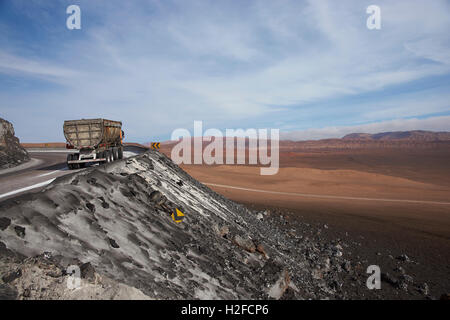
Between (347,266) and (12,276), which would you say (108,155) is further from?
(347,266)

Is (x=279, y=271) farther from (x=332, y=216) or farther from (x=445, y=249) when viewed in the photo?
(x=332, y=216)

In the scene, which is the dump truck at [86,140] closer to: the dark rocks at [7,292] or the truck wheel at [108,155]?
the truck wheel at [108,155]

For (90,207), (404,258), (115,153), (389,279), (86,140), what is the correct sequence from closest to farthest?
(90,207) → (389,279) → (404,258) → (86,140) → (115,153)

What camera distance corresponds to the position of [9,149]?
63.5 feet

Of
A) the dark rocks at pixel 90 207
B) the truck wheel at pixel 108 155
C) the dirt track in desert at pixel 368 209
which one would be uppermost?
the truck wheel at pixel 108 155

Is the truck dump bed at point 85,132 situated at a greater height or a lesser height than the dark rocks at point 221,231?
greater

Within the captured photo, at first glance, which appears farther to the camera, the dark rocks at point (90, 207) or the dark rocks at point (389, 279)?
the dark rocks at point (389, 279)

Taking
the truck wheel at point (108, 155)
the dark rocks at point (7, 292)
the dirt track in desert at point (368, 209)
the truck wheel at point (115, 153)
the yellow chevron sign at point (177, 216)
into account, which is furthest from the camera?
the truck wheel at point (115, 153)

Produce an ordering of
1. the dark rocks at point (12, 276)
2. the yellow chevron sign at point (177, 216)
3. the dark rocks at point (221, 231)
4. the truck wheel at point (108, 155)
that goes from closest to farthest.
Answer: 1. the dark rocks at point (12, 276)
2. the yellow chevron sign at point (177, 216)
3. the dark rocks at point (221, 231)
4. the truck wheel at point (108, 155)

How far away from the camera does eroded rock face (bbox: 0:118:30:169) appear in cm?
1785

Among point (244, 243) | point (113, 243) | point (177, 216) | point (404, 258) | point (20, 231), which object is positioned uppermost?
point (20, 231)

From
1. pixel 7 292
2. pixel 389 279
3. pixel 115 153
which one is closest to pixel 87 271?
pixel 7 292

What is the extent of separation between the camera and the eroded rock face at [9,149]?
17.9 m

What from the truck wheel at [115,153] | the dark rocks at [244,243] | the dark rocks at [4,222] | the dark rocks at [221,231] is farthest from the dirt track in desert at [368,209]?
the dark rocks at [4,222]
